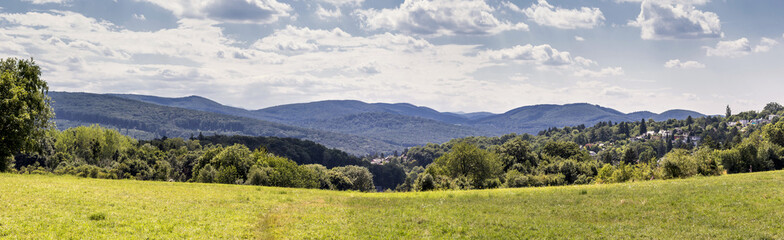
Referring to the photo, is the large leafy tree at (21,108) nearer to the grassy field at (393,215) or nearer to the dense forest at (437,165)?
the dense forest at (437,165)

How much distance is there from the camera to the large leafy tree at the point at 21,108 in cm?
5016

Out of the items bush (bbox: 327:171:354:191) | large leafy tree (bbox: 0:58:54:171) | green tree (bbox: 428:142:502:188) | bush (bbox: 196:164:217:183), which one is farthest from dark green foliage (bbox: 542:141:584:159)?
large leafy tree (bbox: 0:58:54:171)

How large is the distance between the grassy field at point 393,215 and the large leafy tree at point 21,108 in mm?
18866

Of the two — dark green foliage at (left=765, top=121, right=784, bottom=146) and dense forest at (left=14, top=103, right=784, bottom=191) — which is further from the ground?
dark green foliage at (left=765, top=121, right=784, bottom=146)

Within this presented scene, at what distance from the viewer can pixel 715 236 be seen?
25.0m

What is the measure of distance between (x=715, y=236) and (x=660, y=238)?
2838 mm

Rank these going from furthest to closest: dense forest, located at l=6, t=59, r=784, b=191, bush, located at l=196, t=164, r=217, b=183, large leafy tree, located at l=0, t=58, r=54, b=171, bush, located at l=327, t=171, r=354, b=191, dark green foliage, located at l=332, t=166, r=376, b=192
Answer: dark green foliage, located at l=332, t=166, r=376, b=192
bush, located at l=327, t=171, r=354, b=191
bush, located at l=196, t=164, r=217, b=183
dense forest, located at l=6, t=59, r=784, b=191
large leafy tree, located at l=0, t=58, r=54, b=171

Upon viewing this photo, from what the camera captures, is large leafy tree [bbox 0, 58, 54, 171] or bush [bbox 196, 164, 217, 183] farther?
bush [bbox 196, 164, 217, 183]

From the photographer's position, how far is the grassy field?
984 inches

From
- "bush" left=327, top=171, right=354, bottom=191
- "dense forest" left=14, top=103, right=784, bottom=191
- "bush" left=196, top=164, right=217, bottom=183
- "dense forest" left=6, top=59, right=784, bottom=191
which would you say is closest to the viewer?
"dense forest" left=6, top=59, right=784, bottom=191

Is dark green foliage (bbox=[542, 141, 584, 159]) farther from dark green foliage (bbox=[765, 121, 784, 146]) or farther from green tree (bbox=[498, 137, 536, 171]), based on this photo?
dark green foliage (bbox=[765, 121, 784, 146])

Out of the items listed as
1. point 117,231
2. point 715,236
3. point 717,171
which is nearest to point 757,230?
point 715,236

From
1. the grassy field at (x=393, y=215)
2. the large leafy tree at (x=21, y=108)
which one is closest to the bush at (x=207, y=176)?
the large leafy tree at (x=21, y=108)

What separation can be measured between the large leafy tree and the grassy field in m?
18.9
